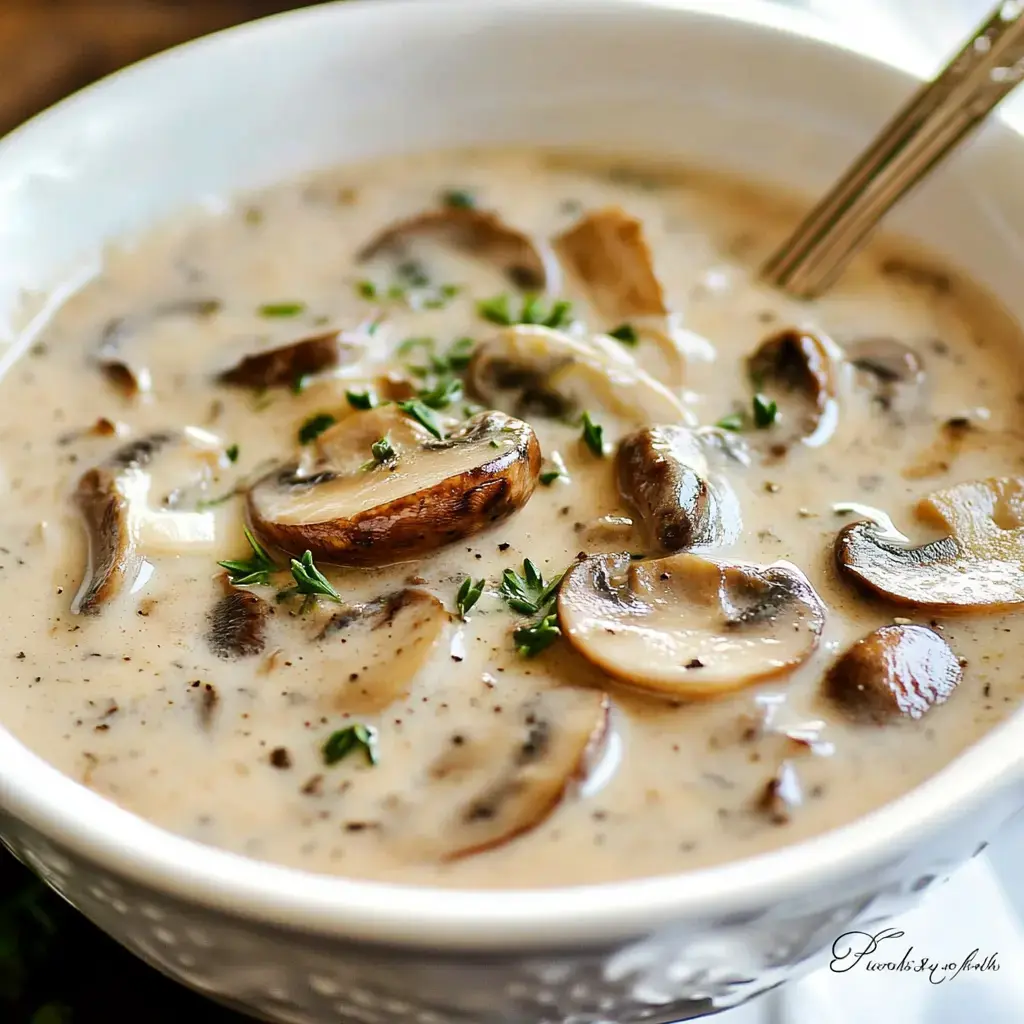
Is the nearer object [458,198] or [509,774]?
[509,774]

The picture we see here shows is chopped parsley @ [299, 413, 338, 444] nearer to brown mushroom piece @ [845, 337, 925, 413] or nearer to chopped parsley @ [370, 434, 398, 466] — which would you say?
chopped parsley @ [370, 434, 398, 466]

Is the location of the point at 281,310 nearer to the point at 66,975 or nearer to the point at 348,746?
the point at 348,746

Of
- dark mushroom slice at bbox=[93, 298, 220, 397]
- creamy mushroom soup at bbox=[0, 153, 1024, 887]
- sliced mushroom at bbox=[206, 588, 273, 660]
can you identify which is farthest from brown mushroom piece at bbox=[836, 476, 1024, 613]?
dark mushroom slice at bbox=[93, 298, 220, 397]

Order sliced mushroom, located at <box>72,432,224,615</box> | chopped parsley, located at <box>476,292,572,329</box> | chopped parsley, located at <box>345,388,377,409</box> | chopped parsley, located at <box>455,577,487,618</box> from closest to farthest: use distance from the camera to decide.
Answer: chopped parsley, located at <box>455,577,487,618</box>
sliced mushroom, located at <box>72,432,224,615</box>
chopped parsley, located at <box>345,388,377,409</box>
chopped parsley, located at <box>476,292,572,329</box>

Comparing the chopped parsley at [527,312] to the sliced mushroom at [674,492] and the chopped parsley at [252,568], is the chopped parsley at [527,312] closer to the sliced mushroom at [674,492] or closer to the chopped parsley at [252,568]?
the sliced mushroom at [674,492]

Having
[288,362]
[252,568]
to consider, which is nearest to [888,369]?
[288,362]

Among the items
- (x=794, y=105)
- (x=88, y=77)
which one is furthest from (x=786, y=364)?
(x=88, y=77)

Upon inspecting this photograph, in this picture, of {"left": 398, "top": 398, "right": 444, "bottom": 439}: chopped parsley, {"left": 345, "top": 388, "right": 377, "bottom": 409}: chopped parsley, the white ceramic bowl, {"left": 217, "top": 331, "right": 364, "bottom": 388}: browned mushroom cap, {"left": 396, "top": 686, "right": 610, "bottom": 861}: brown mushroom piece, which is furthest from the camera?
{"left": 217, "top": 331, "right": 364, "bottom": 388}: browned mushroom cap
